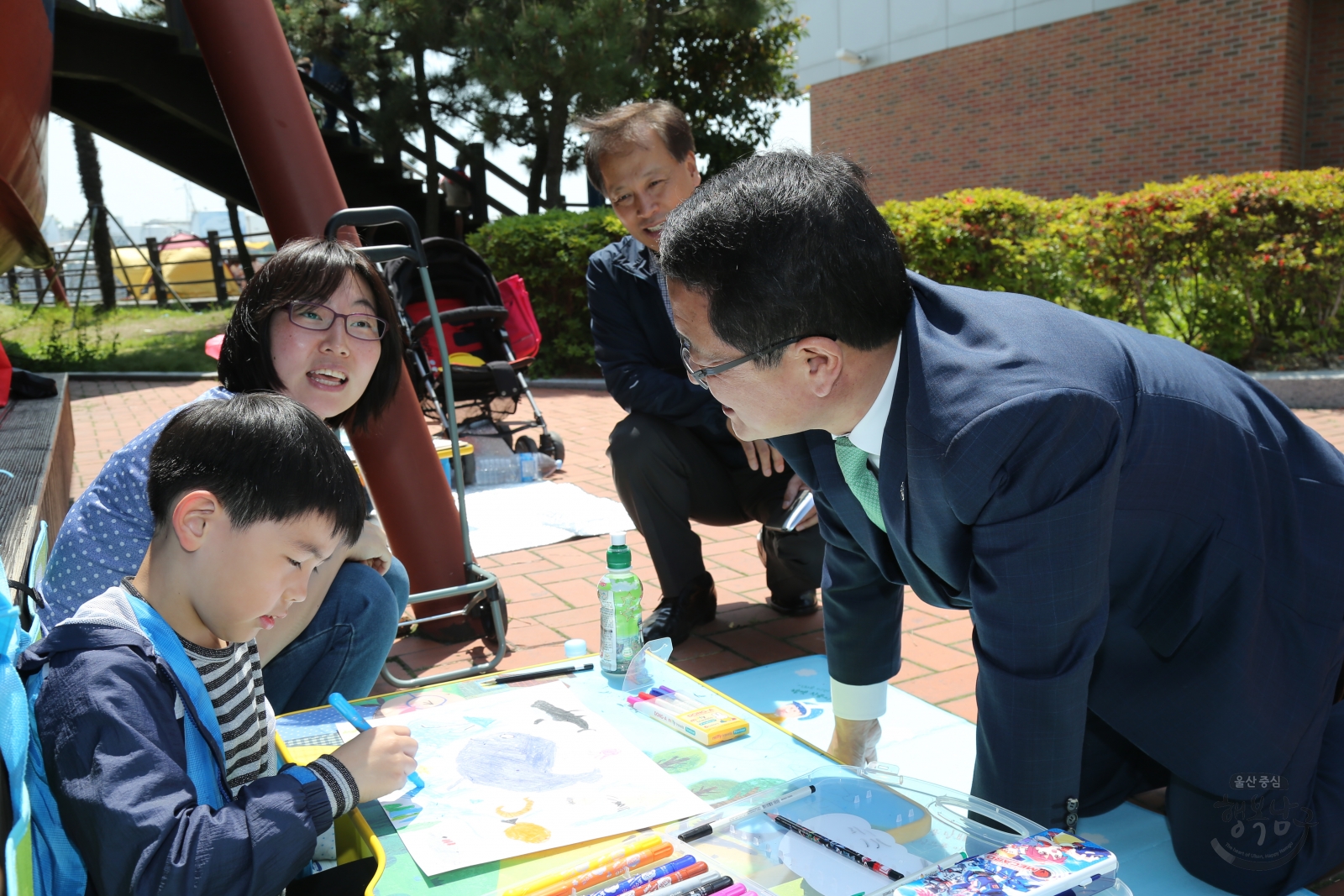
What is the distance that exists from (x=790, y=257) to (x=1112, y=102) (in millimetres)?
16741

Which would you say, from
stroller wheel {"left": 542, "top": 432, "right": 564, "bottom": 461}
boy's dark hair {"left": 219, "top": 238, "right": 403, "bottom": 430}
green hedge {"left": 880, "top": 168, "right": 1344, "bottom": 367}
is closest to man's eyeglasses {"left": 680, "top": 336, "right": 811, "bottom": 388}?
boy's dark hair {"left": 219, "top": 238, "right": 403, "bottom": 430}

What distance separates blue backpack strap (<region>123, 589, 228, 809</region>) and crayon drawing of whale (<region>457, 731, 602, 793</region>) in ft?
1.30

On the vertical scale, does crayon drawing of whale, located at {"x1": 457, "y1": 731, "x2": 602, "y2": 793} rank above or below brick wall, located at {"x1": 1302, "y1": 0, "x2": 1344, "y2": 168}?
below

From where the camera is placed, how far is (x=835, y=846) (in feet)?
4.56

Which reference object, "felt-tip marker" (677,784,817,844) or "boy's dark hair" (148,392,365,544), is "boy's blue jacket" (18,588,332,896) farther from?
"felt-tip marker" (677,784,817,844)

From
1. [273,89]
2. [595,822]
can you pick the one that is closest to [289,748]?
[595,822]

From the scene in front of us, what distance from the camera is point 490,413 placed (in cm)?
667

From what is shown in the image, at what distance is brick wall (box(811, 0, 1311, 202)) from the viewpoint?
1405 cm

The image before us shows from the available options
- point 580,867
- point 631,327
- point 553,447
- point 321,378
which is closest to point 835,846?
point 580,867

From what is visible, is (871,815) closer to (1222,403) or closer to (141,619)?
(1222,403)

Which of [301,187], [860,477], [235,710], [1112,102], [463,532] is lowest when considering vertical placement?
[463,532]

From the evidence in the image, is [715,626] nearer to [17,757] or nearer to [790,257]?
[790,257]

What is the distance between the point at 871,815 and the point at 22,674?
1.20m

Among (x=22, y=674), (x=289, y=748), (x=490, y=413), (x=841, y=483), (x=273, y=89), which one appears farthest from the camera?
(x=490, y=413)
